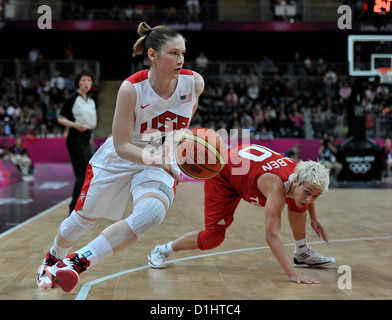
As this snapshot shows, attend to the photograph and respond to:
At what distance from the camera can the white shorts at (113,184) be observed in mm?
3801

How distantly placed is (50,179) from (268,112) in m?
7.75

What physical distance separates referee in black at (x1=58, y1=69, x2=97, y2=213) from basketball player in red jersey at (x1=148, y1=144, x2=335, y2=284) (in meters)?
2.90

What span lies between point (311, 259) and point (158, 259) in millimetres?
1304

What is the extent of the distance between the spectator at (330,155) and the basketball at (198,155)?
1354 cm

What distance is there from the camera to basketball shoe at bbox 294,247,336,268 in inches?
190

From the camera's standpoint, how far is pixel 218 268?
4.86 meters

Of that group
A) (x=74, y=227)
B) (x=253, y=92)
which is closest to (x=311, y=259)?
(x=74, y=227)

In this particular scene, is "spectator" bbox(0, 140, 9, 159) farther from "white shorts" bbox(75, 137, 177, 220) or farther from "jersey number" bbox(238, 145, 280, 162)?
"white shorts" bbox(75, 137, 177, 220)

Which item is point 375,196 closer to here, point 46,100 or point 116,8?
point 46,100

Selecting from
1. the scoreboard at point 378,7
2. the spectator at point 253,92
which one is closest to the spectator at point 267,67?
the spectator at point 253,92

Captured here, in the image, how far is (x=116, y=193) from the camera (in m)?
3.83

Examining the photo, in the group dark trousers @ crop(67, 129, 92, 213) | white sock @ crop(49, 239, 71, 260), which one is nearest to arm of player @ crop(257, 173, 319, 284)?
white sock @ crop(49, 239, 71, 260)
